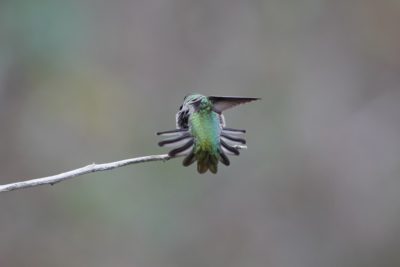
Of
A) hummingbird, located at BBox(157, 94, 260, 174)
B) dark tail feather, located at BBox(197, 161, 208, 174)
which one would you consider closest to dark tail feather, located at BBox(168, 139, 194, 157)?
hummingbird, located at BBox(157, 94, 260, 174)

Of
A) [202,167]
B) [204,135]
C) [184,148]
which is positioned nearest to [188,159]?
[184,148]

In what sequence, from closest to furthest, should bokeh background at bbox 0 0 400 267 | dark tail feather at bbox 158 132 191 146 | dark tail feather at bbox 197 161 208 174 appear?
dark tail feather at bbox 158 132 191 146 → dark tail feather at bbox 197 161 208 174 → bokeh background at bbox 0 0 400 267

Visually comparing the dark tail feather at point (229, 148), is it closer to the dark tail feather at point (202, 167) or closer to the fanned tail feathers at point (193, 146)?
the fanned tail feathers at point (193, 146)

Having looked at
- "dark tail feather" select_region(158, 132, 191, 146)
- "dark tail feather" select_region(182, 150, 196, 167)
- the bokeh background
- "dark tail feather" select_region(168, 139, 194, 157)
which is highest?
the bokeh background

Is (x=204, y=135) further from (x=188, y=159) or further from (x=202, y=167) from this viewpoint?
(x=188, y=159)

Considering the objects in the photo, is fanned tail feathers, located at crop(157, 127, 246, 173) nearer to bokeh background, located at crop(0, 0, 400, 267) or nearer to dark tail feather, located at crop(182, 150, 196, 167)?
dark tail feather, located at crop(182, 150, 196, 167)

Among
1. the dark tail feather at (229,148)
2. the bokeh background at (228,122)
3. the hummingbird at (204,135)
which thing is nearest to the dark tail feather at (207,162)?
the hummingbird at (204,135)
